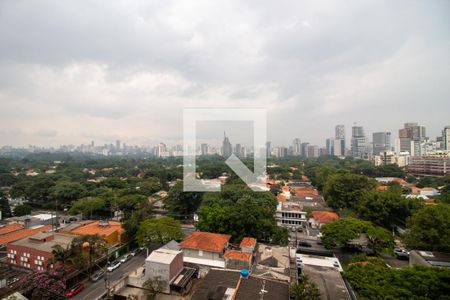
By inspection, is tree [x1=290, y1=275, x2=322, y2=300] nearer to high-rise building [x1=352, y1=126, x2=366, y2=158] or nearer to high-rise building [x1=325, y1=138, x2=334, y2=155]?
high-rise building [x1=352, y1=126, x2=366, y2=158]

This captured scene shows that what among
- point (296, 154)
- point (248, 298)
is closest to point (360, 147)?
point (296, 154)

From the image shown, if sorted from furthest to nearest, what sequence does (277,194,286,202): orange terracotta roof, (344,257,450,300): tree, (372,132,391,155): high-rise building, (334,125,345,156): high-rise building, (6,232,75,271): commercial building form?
(334,125,345,156): high-rise building → (372,132,391,155): high-rise building → (277,194,286,202): orange terracotta roof → (6,232,75,271): commercial building → (344,257,450,300): tree

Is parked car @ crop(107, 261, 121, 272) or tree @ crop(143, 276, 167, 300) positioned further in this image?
parked car @ crop(107, 261, 121, 272)

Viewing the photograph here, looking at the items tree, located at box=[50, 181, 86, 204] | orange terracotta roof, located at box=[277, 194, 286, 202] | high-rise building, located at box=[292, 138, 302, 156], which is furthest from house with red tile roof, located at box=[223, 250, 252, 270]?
high-rise building, located at box=[292, 138, 302, 156]

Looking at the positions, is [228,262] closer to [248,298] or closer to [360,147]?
[248,298]

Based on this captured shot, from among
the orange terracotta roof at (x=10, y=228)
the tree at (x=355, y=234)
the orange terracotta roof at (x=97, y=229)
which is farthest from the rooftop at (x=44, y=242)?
the tree at (x=355, y=234)

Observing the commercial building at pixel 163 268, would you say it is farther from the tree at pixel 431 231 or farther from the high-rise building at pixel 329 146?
the high-rise building at pixel 329 146
